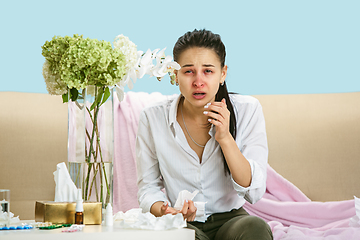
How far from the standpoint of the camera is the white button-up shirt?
4.72 ft

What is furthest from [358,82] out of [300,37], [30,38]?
[30,38]

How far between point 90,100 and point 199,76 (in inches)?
16.0

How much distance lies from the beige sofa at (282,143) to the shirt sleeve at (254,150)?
0.79m

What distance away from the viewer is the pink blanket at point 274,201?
191 cm

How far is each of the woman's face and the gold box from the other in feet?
1.64

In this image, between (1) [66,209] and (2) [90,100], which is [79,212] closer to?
(1) [66,209]

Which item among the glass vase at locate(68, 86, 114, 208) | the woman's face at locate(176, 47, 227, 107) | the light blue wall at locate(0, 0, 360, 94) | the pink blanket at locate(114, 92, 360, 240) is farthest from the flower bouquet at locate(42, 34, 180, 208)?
the light blue wall at locate(0, 0, 360, 94)

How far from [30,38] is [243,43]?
1.33 metres

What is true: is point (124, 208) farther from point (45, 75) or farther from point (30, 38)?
point (30, 38)

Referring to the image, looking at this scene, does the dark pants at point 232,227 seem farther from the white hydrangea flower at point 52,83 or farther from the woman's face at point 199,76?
the white hydrangea flower at point 52,83

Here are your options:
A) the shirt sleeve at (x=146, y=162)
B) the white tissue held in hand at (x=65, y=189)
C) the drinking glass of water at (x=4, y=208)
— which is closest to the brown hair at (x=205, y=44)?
the shirt sleeve at (x=146, y=162)

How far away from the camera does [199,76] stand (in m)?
1.38

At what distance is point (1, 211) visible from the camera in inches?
39.6

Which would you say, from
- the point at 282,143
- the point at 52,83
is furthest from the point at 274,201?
the point at 52,83
